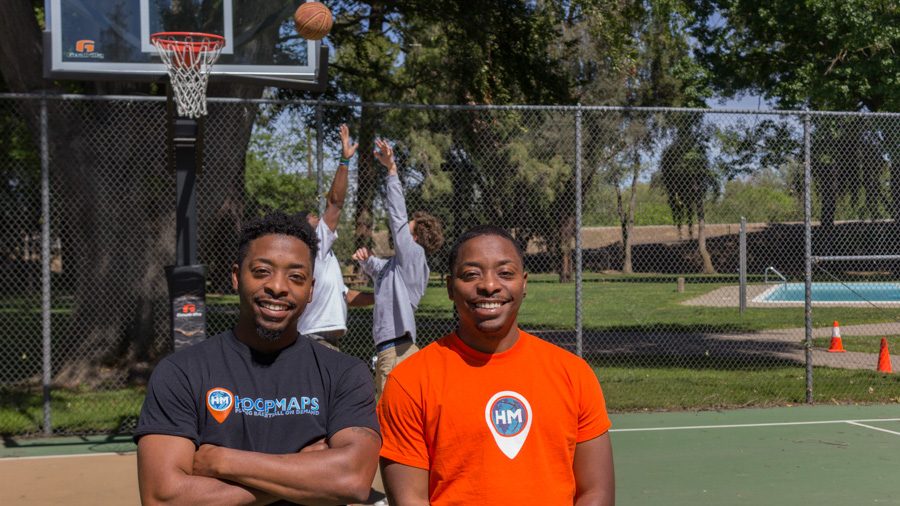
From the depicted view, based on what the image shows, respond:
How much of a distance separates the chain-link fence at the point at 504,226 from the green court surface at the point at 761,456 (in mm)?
859

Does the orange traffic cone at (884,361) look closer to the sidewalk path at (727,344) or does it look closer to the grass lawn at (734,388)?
the grass lawn at (734,388)

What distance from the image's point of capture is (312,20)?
347 inches

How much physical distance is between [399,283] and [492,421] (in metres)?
3.96

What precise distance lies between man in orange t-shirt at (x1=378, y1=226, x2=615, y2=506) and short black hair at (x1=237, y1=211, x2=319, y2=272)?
1.66 ft

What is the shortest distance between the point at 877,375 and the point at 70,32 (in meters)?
10.5

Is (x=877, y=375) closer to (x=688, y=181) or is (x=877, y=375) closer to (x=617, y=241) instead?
(x=688, y=181)

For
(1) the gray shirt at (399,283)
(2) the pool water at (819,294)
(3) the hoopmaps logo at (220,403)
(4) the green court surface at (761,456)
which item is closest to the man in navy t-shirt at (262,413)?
(3) the hoopmaps logo at (220,403)

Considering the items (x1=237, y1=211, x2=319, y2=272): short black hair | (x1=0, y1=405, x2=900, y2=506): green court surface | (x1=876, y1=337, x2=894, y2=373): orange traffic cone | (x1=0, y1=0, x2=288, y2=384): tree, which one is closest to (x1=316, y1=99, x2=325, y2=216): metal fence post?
(x1=0, y1=405, x2=900, y2=506): green court surface

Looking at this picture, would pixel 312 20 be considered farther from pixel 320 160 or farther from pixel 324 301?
pixel 324 301

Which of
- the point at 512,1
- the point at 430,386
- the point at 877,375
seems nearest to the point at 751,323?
the point at 877,375

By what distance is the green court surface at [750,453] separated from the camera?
287 inches

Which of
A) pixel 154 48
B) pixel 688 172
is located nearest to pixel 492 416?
pixel 154 48

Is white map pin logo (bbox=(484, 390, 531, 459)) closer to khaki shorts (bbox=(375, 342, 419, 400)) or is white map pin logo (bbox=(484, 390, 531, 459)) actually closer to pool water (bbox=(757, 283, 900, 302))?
khaki shorts (bbox=(375, 342, 419, 400))

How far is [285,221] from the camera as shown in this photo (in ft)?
10.5
